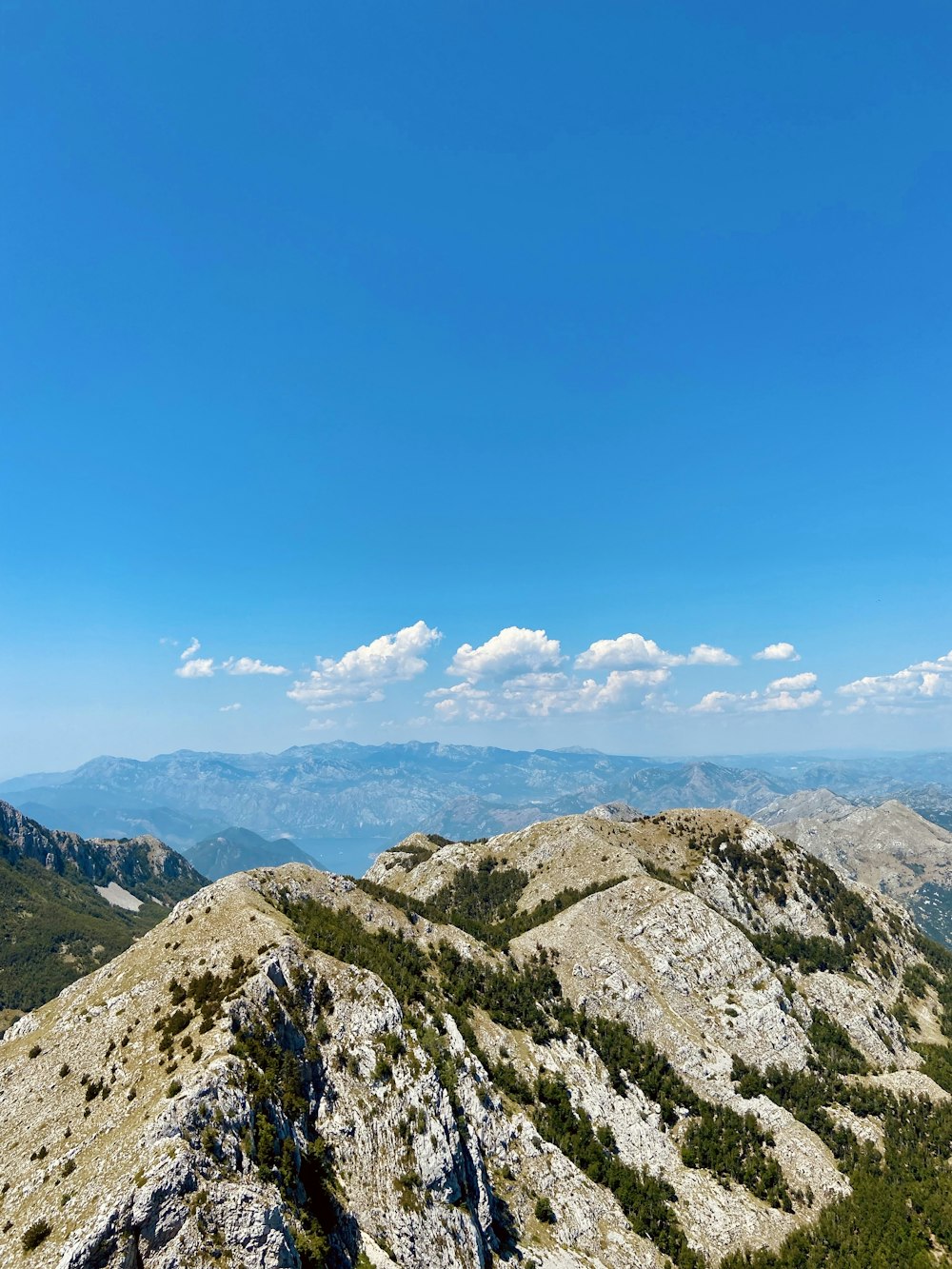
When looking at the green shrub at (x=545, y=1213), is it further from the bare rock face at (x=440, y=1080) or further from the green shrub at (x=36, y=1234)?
the green shrub at (x=36, y=1234)

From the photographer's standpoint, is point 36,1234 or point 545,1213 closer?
point 36,1234

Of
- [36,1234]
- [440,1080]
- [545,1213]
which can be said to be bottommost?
[545,1213]

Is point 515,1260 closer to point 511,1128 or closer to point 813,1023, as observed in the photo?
point 511,1128

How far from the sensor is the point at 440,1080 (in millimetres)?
75875

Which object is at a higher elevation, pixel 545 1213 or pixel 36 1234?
pixel 36 1234

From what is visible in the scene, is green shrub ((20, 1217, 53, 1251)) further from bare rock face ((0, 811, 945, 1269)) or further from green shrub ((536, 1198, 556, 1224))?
green shrub ((536, 1198, 556, 1224))

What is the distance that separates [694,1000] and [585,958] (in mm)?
23253

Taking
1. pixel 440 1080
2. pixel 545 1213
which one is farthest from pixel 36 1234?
pixel 545 1213

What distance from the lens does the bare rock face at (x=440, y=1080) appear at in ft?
158

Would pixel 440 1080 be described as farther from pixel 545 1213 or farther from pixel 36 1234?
pixel 36 1234

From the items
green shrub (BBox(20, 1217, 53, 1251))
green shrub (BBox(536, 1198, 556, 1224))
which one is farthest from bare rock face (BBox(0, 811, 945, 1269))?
green shrub (BBox(536, 1198, 556, 1224))

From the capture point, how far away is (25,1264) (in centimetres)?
4106

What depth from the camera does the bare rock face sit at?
48.2 meters

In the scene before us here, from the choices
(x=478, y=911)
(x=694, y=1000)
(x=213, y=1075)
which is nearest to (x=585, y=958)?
(x=694, y=1000)
